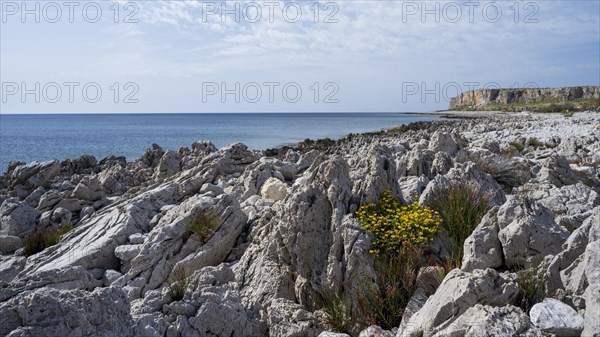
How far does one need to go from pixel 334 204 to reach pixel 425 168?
490cm

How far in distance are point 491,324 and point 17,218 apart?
1489 centimetres

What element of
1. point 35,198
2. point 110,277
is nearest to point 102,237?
point 110,277

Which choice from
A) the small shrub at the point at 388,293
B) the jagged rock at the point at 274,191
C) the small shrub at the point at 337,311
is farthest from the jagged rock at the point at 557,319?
the jagged rock at the point at 274,191

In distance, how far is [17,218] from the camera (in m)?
15.2

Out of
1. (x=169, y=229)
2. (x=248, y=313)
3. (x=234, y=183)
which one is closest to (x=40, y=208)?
(x=234, y=183)

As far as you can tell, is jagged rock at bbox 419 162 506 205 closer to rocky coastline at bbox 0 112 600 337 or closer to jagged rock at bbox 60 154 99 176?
rocky coastline at bbox 0 112 600 337

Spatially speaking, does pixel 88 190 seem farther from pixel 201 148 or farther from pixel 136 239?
pixel 201 148

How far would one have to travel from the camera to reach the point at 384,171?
975cm

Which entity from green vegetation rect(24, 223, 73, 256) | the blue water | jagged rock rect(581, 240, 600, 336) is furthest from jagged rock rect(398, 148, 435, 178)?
the blue water

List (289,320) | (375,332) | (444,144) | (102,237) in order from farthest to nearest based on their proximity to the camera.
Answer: (444,144) → (102,237) → (289,320) → (375,332)

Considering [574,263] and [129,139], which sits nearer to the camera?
[574,263]

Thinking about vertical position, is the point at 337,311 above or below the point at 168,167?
below

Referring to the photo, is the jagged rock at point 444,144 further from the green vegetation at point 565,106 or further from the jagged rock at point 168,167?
the green vegetation at point 565,106

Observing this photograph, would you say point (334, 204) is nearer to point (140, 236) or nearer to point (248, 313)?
point (248, 313)
